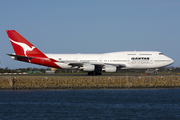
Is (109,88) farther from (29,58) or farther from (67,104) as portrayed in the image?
(29,58)

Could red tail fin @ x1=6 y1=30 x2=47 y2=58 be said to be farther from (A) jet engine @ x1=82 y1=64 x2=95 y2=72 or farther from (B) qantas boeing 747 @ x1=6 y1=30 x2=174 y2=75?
(A) jet engine @ x1=82 y1=64 x2=95 y2=72

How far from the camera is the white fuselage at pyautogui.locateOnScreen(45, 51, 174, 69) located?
60.8 m

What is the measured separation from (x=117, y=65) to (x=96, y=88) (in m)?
13.6

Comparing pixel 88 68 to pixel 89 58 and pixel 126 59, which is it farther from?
pixel 126 59

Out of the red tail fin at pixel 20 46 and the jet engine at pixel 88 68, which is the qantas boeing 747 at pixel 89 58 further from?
the jet engine at pixel 88 68

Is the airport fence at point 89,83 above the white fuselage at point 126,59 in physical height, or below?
below

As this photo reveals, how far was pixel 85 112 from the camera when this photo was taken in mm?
29281

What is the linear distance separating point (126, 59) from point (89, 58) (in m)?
7.95

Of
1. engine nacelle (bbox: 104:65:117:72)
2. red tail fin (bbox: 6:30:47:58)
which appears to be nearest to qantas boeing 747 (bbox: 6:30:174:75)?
red tail fin (bbox: 6:30:47:58)

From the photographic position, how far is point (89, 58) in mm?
61969

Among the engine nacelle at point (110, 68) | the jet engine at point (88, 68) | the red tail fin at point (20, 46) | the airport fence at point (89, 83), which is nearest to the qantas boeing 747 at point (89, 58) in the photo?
the red tail fin at point (20, 46)

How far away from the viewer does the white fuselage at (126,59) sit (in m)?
60.8

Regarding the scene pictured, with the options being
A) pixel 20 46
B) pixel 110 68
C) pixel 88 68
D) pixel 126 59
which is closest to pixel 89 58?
pixel 88 68

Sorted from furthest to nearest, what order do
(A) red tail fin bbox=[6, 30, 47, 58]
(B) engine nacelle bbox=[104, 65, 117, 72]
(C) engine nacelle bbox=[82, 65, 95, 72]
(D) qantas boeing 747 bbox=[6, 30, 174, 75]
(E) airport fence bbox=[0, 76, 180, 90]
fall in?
(A) red tail fin bbox=[6, 30, 47, 58] < (D) qantas boeing 747 bbox=[6, 30, 174, 75] < (B) engine nacelle bbox=[104, 65, 117, 72] < (C) engine nacelle bbox=[82, 65, 95, 72] < (E) airport fence bbox=[0, 76, 180, 90]
